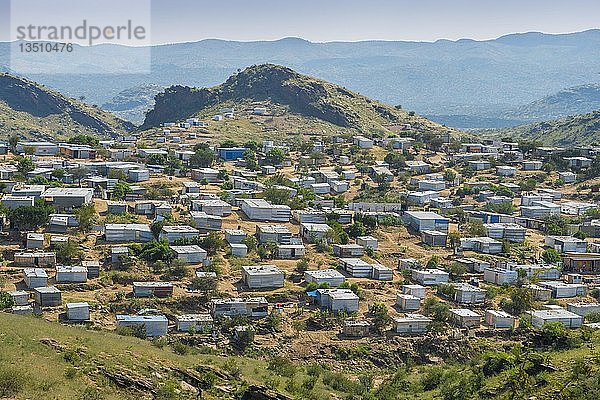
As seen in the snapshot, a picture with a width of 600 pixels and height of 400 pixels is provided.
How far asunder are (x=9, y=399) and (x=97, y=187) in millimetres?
31215

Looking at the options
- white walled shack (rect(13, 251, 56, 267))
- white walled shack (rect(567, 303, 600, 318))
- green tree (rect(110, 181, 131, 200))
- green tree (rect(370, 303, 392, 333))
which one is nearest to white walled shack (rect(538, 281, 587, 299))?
white walled shack (rect(567, 303, 600, 318))

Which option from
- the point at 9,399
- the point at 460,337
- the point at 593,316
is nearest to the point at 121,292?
the point at 460,337

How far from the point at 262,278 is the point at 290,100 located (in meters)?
58.1

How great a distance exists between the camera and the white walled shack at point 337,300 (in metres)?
28.5

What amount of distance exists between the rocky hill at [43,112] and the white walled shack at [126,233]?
176ft

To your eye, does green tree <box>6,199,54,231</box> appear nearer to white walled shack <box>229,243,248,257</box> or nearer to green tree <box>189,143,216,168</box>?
white walled shack <box>229,243,248,257</box>

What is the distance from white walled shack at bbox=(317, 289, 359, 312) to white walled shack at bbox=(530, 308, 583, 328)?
6129mm

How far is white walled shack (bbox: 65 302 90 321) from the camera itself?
25.7 m

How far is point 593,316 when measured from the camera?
1111 inches

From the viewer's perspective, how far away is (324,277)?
1209 inches

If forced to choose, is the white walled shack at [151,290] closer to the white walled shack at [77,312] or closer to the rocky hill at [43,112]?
the white walled shack at [77,312]

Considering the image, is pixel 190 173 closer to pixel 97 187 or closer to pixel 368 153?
pixel 97 187

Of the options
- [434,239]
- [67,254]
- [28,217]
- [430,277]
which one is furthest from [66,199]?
[430,277]

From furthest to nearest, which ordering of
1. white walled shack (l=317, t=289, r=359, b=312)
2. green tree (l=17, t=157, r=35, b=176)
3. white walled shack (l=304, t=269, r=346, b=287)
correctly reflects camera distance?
green tree (l=17, t=157, r=35, b=176), white walled shack (l=304, t=269, r=346, b=287), white walled shack (l=317, t=289, r=359, b=312)
